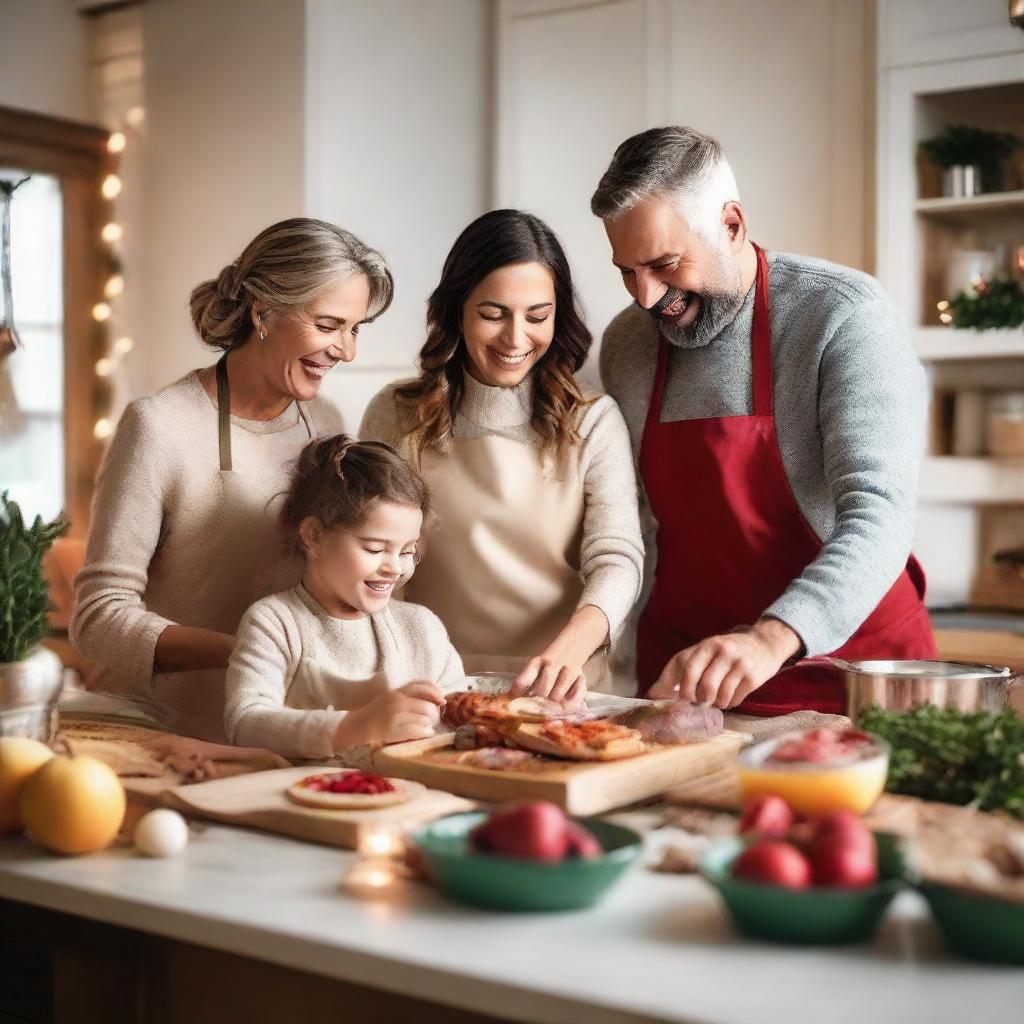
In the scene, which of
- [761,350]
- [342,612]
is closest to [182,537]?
[342,612]

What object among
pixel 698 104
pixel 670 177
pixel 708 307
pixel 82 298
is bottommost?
pixel 708 307

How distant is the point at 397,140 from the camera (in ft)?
15.1

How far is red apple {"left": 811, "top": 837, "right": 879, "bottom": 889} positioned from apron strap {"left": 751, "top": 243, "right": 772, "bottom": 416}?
120cm

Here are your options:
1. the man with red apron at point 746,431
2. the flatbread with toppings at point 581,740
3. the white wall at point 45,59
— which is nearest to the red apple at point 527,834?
the flatbread with toppings at point 581,740

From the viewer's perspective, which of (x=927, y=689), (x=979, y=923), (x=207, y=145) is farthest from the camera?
(x=207, y=145)

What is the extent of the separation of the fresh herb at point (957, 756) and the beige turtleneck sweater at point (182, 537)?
936mm

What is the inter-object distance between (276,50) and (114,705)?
3120 millimetres

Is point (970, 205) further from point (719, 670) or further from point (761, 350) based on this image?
point (719, 670)

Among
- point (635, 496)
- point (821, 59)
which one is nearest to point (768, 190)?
point (821, 59)

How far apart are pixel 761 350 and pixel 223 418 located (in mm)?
838

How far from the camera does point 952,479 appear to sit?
12.6 ft

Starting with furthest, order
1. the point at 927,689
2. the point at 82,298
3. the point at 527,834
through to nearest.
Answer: the point at 82,298 → the point at 927,689 → the point at 527,834

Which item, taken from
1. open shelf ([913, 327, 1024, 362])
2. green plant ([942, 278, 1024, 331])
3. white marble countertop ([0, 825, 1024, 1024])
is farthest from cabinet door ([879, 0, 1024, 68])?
white marble countertop ([0, 825, 1024, 1024])

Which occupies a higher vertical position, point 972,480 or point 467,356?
point 467,356
